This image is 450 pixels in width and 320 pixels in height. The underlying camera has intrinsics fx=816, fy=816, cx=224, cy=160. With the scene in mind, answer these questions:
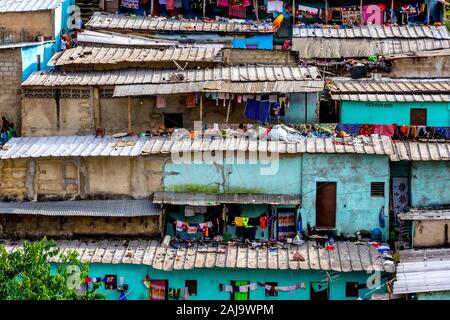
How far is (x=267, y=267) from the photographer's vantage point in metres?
20.6

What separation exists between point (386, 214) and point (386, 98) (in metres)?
3.90

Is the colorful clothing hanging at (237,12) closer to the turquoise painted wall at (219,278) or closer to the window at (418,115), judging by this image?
the window at (418,115)

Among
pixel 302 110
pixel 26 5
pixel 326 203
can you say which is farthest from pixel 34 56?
pixel 326 203

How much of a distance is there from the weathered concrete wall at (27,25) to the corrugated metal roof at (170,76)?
10.0 ft

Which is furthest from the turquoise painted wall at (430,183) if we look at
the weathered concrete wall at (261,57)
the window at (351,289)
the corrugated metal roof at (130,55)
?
the corrugated metal roof at (130,55)

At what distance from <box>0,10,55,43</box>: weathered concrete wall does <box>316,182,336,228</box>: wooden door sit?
36.7ft

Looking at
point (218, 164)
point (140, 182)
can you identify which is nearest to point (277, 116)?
point (218, 164)

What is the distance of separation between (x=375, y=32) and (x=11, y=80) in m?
13.2

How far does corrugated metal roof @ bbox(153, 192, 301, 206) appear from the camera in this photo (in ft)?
72.2

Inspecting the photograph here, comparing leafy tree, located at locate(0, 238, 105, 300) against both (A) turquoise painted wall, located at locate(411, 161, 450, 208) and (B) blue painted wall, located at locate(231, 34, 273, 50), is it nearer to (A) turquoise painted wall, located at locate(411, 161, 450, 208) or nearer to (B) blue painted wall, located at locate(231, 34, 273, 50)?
(A) turquoise painted wall, located at locate(411, 161, 450, 208)

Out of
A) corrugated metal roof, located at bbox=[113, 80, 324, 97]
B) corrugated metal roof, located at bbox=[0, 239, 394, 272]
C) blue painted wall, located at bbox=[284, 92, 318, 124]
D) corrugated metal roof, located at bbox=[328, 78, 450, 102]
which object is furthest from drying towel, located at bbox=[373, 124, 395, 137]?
corrugated metal roof, located at bbox=[0, 239, 394, 272]

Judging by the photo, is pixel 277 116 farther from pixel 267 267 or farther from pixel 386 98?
pixel 267 267

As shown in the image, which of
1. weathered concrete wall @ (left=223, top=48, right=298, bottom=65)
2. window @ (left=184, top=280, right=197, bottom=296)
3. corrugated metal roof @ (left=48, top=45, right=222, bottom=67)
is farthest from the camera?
weathered concrete wall @ (left=223, top=48, right=298, bottom=65)

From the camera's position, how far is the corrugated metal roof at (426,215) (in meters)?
21.2
